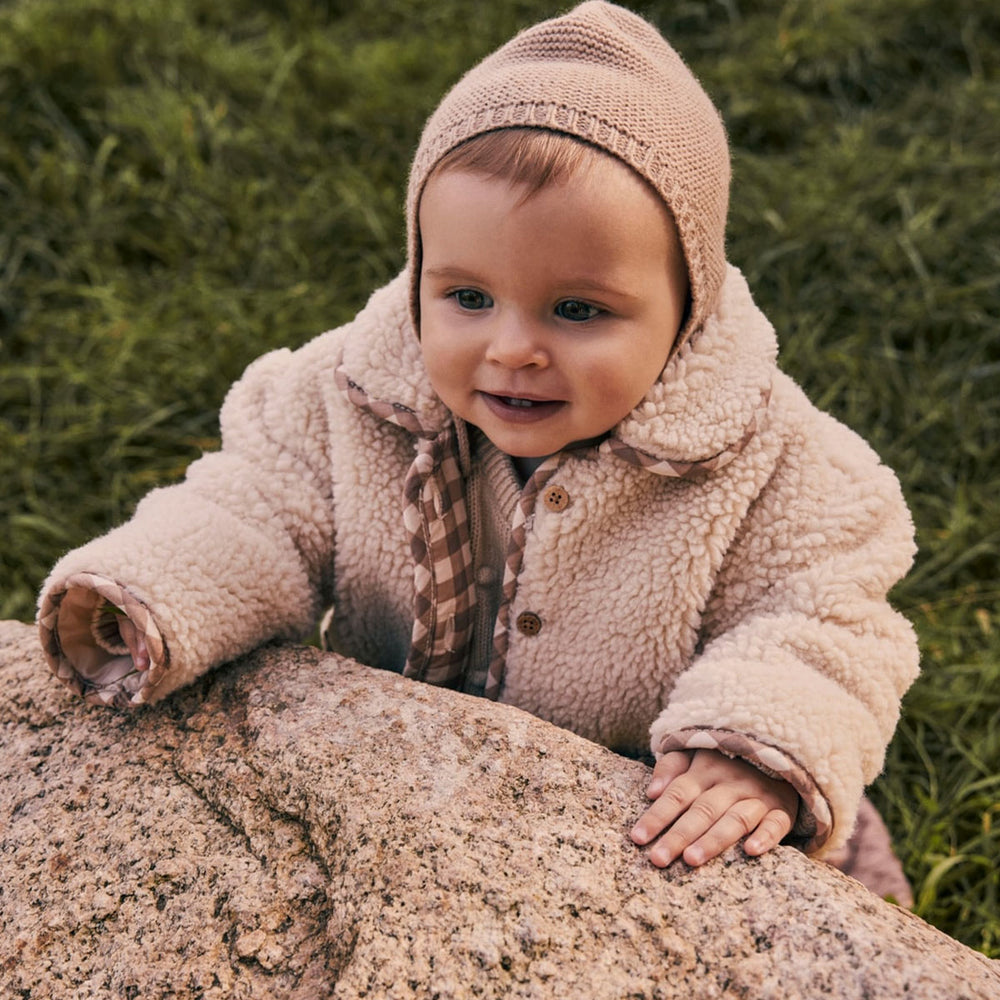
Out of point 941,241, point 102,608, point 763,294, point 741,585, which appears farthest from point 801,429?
point 941,241

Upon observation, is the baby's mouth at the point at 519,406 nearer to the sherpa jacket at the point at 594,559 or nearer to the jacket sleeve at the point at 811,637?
the sherpa jacket at the point at 594,559

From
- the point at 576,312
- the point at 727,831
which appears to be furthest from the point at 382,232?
the point at 727,831

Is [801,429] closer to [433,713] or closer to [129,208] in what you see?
[433,713]

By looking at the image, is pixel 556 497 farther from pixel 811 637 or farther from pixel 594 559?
pixel 811 637

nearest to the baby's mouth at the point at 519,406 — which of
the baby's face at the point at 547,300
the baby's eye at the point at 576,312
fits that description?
the baby's face at the point at 547,300

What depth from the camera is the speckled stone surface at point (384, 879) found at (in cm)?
124

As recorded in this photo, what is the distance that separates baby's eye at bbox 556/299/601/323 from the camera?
5.19ft

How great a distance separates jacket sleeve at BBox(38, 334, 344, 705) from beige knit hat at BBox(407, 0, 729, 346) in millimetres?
435

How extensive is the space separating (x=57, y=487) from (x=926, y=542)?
2301mm

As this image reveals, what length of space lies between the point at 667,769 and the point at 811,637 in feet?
1.03

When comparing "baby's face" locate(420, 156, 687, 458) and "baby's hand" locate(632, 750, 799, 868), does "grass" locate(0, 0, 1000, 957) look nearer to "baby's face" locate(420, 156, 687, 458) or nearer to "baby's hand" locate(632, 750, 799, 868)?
"baby's hand" locate(632, 750, 799, 868)

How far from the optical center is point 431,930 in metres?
1.27

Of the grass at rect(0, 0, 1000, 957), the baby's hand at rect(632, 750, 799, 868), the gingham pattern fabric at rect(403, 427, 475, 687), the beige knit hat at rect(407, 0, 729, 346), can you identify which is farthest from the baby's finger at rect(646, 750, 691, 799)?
the grass at rect(0, 0, 1000, 957)

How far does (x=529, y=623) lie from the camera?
6.09 ft
